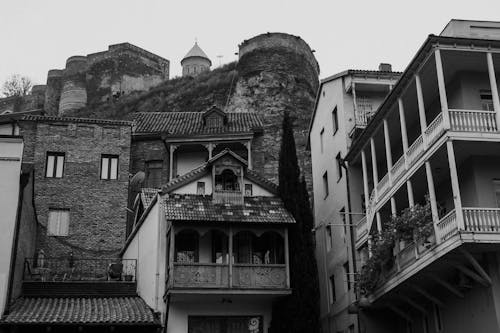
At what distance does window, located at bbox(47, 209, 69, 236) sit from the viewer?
35688mm

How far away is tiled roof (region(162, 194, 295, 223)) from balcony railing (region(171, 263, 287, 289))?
171 cm

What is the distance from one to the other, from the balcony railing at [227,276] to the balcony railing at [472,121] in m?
8.84

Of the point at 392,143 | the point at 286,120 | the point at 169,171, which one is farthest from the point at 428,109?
the point at 169,171

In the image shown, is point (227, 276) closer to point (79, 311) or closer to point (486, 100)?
point (79, 311)

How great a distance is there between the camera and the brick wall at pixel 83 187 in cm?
3578

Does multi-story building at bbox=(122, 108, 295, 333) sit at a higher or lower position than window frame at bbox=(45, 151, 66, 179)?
lower

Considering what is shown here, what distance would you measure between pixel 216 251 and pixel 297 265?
3290 millimetres

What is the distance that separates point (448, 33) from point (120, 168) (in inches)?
826

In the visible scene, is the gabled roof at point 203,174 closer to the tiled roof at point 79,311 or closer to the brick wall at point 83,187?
the tiled roof at point 79,311

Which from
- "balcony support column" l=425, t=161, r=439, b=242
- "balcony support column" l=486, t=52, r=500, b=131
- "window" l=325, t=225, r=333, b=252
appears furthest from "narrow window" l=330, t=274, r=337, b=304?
"balcony support column" l=486, t=52, r=500, b=131

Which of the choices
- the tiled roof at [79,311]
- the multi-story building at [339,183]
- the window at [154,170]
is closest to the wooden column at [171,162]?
the window at [154,170]

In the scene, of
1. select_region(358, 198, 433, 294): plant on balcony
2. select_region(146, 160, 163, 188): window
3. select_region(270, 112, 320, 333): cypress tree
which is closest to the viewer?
select_region(358, 198, 433, 294): plant on balcony

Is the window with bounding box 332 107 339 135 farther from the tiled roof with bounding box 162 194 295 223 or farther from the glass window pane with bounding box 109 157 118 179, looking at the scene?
the glass window pane with bounding box 109 157 118 179

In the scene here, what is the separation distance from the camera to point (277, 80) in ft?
169
